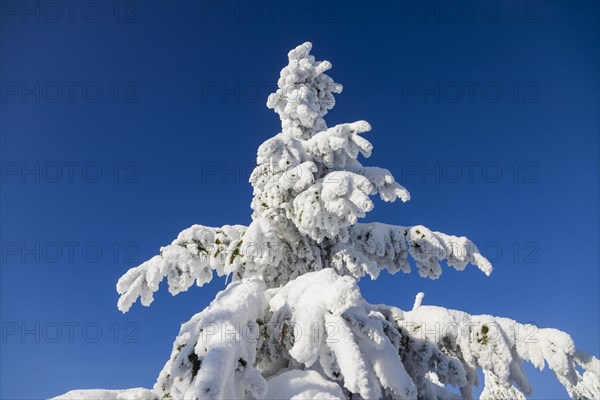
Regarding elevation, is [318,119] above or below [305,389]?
above

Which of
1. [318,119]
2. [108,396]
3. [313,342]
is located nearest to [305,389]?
[313,342]

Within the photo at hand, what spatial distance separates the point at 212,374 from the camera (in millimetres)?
2580

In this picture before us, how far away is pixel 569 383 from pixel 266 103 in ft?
23.0

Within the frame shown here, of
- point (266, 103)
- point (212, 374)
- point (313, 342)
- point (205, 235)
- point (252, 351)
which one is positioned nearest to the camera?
point (212, 374)

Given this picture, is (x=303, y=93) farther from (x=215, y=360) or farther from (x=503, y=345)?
(x=215, y=360)

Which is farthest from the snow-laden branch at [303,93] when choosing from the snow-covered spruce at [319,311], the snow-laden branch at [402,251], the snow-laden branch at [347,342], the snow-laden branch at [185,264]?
the snow-laden branch at [347,342]

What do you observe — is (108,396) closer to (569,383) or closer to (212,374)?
(212,374)

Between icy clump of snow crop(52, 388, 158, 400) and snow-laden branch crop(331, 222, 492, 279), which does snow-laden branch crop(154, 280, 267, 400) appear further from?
snow-laden branch crop(331, 222, 492, 279)

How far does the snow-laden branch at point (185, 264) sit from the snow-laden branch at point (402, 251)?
75.9 inches

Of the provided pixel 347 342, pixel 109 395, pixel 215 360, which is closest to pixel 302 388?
pixel 347 342

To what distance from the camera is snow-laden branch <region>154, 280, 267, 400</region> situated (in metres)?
2.59

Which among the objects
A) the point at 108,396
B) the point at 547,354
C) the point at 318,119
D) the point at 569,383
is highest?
the point at 318,119

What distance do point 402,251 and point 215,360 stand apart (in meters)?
4.95

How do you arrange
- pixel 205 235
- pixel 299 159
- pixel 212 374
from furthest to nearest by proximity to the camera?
pixel 299 159 < pixel 205 235 < pixel 212 374
